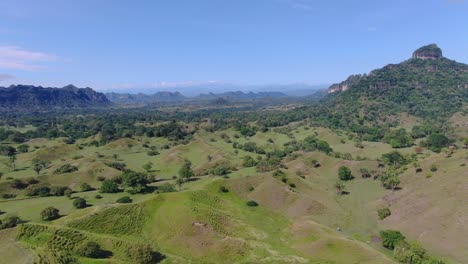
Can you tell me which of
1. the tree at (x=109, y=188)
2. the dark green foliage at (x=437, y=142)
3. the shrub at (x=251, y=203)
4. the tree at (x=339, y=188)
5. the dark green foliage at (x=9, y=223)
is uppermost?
the dark green foliage at (x=9, y=223)

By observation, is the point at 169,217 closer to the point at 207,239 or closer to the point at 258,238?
the point at 207,239

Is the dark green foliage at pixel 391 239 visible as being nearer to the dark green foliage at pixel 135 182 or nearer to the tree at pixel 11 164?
the dark green foliage at pixel 135 182

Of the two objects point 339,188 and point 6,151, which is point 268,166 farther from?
point 6,151

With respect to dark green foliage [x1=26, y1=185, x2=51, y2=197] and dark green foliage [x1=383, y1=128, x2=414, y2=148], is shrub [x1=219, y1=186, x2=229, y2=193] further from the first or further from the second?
dark green foliage [x1=383, y1=128, x2=414, y2=148]

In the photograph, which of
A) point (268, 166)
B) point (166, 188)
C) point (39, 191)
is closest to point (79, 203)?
point (39, 191)

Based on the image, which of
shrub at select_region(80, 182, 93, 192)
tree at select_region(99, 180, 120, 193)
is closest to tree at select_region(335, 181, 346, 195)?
tree at select_region(99, 180, 120, 193)

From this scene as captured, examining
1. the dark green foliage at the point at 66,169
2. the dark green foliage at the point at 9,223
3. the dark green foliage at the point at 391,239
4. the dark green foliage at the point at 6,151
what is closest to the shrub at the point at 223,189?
the dark green foliage at the point at 391,239

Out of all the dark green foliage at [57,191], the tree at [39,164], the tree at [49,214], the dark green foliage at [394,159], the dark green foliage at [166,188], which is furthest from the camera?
the dark green foliage at [394,159]
